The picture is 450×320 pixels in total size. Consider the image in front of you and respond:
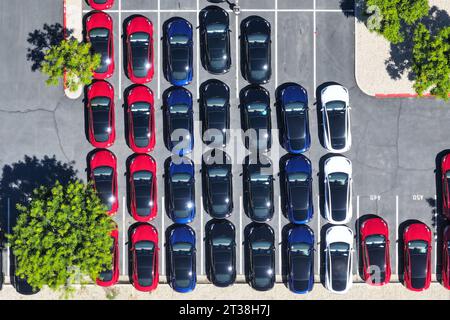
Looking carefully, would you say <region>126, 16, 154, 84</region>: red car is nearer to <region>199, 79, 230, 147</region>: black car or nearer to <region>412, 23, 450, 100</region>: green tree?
<region>199, 79, 230, 147</region>: black car

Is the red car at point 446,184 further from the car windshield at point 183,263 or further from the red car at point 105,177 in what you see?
the red car at point 105,177

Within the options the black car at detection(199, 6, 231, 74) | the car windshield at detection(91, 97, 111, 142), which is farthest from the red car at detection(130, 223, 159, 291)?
the black car at detection(199, 6, 231, 74)

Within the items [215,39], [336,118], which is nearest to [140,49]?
[215,39]

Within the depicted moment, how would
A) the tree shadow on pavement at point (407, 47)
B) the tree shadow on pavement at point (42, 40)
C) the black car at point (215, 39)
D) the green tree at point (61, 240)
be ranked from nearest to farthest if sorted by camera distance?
1. the green tree at point (61, 240)
2. the black car at point (215, 39)
3. the tree shadow on pavement at point (407, 47)
4. the tree shadow on pavement at point (42, 40)

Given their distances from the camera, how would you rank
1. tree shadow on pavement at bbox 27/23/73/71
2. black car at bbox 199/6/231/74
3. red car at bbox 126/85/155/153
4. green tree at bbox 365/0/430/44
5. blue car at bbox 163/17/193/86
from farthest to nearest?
tree shadow on pavement at bbox 27/23/73/71 < red car at bbox 126/85/155/153 < blue car at bbox 163/17/193/86 < black car at bbox 199/6/231/74 < green tree at bbox 365/0/430/44

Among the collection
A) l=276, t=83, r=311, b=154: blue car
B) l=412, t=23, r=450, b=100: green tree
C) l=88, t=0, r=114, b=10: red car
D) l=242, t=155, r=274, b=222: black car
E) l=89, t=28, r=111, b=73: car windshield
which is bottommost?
l=242, t=155, r=274, b=222: black car

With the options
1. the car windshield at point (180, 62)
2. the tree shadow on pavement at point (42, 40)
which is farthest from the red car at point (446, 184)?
→ the tree shadow on pavement at point (42, 40)

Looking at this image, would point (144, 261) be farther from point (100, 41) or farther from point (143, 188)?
point (100, 41)
